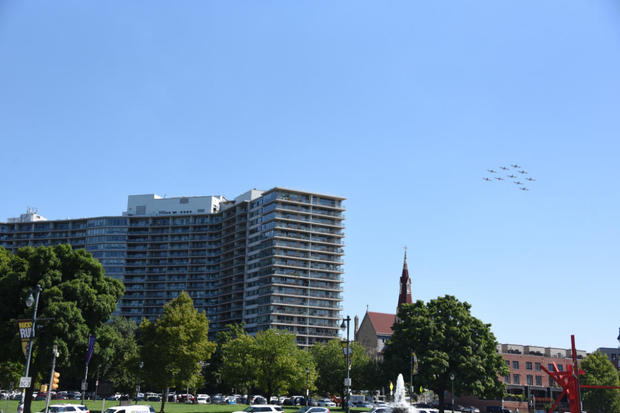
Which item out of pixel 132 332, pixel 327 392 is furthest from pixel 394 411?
pixel 132 332

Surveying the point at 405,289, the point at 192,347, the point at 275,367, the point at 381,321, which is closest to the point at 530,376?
the point at 405,289

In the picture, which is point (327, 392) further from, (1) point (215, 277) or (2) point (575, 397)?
(1) point (215, 277)

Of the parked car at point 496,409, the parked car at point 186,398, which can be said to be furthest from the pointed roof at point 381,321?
the parked car at point 186,398

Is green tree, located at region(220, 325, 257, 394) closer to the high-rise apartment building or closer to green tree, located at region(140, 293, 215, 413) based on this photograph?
green tree, located at region(140, 293, 215, 413)

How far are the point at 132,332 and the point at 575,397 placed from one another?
277 feet

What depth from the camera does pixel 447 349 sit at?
2785 inches

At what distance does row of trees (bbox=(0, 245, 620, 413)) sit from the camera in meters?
50.0

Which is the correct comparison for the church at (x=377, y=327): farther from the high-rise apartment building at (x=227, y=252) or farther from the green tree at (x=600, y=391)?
the green tree at (x=600, y=391)

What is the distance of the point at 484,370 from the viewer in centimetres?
6856

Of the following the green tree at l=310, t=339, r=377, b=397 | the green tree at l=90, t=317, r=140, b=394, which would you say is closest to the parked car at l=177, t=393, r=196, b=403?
the green tree at l=90, t=317, r=140, b=394

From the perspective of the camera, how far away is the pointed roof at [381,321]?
518 ft

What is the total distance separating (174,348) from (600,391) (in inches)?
2757

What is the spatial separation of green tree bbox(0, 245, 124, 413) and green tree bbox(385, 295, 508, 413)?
3586 centimetres

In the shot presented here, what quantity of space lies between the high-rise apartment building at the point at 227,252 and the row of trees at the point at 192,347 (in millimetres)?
43253
